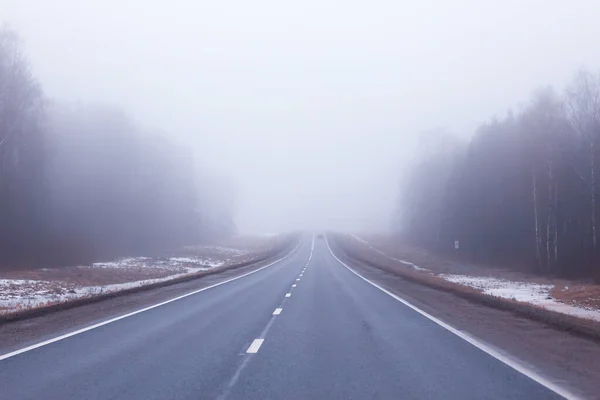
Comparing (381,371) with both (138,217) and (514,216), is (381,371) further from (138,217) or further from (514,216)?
(138,217)

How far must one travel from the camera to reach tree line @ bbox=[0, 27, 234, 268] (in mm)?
42625

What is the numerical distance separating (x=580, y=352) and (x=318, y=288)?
1838 centimetres

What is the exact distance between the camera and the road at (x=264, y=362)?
8.32 meters

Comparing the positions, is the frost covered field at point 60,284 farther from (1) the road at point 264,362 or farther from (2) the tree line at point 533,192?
(2) the tree line at point 533,192

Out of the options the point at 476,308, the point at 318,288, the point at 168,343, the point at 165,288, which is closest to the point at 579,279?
the point at 318,288

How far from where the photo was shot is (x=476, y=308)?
20.0m

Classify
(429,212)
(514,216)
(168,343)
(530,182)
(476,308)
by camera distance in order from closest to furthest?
(168,343)
(476,308)
(530,182)
(514,216)
(429,212)

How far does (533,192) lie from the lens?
149ft

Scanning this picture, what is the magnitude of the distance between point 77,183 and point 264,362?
51.0m

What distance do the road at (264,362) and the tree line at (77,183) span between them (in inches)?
1120

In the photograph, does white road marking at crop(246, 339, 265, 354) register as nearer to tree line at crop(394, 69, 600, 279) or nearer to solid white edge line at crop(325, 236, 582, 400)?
solid white edge line at crop(325, 236, 582, 400)

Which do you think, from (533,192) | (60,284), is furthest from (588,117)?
(60,284)

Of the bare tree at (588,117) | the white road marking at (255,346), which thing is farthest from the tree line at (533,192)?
the white road marking at (255,346)

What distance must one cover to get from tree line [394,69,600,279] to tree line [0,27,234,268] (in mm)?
32095
